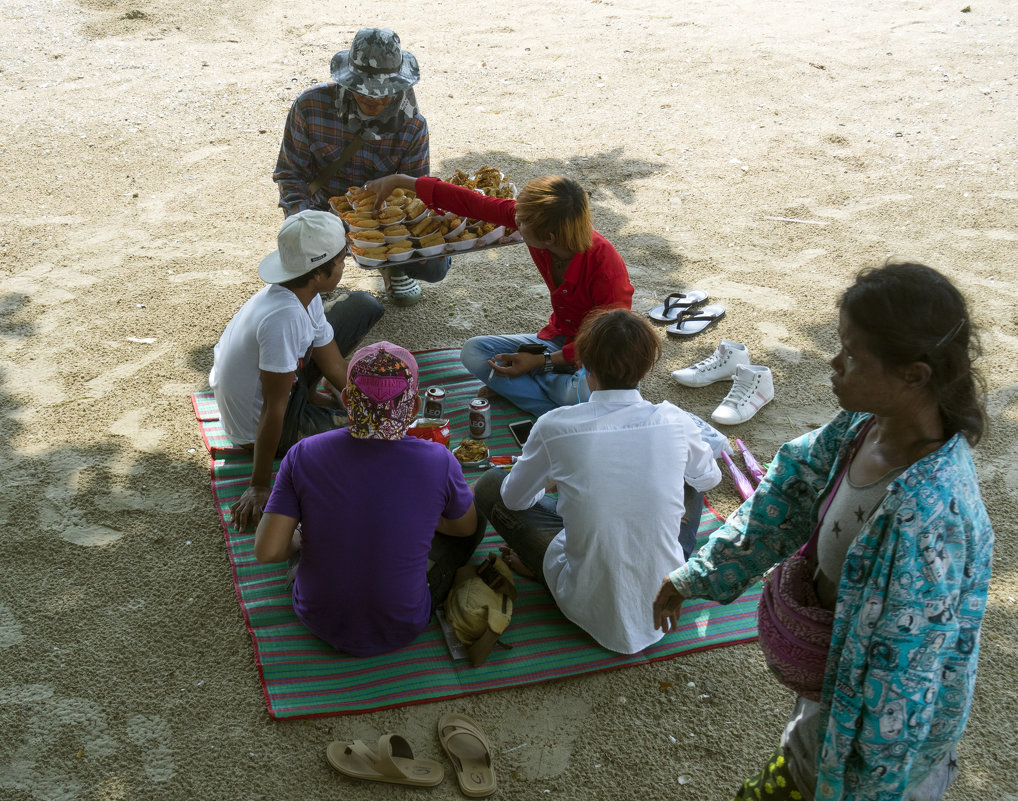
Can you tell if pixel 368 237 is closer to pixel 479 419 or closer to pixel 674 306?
pixel 479 419

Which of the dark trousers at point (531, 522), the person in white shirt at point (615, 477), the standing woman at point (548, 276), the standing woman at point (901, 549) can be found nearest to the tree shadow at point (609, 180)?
the standing woman at point (548, 276)

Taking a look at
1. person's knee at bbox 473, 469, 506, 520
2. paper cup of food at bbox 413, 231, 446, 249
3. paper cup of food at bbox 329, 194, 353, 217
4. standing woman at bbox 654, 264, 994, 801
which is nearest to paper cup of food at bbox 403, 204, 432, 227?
paper cup of food at bbox 413, 231, 446, 249

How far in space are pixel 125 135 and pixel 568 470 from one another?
21.9ft

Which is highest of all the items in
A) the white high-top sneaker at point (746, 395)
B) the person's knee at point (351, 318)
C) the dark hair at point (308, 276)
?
Answer: the dark hair at point (308, 276)

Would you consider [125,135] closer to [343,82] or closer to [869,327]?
[343,82]

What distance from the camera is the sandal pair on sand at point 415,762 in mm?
3012

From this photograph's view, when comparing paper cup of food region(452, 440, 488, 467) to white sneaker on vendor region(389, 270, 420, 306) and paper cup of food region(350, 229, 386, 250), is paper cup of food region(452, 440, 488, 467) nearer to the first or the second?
paper cup of food region(350, 229, 386, 250)

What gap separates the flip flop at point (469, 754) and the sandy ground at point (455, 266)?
0.10m

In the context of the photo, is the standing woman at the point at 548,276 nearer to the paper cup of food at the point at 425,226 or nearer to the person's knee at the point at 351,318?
the paper cup of food at the point at 425,226

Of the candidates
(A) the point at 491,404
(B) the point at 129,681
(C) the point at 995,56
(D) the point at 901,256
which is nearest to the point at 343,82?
(A) the point at 491,404

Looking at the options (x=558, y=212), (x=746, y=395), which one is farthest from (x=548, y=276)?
(x=746, y=395)

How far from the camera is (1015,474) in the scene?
15.1 ft

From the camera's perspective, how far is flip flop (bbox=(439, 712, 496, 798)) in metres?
3.02

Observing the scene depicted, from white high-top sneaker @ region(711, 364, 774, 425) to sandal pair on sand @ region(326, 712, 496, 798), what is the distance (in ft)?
8.10
